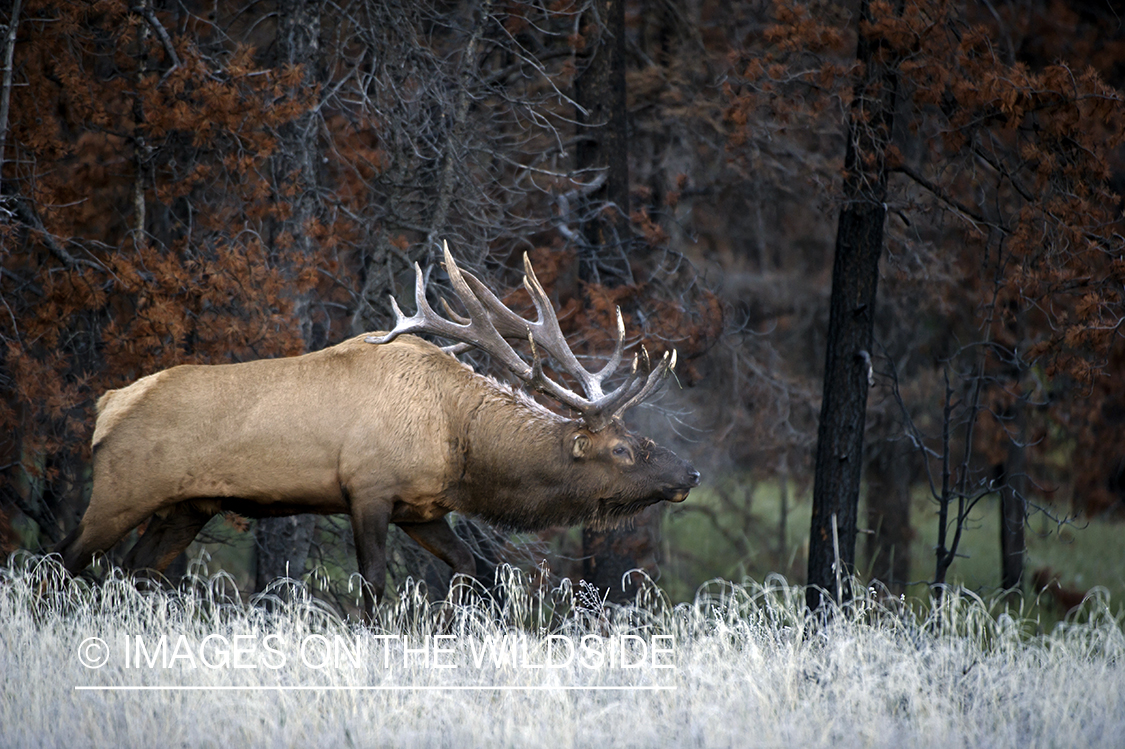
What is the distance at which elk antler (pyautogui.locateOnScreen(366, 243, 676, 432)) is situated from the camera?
262 inches

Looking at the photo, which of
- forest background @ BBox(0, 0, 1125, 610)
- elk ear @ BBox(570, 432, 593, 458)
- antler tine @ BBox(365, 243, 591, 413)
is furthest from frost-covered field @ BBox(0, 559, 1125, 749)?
forest background @ BBox(0, 0, 1125, 610)

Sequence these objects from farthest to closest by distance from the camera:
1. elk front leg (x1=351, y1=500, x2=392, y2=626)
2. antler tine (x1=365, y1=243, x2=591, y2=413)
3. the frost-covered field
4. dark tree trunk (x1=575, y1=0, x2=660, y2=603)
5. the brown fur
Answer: dark tree trunk (x1=575, y1=0, x2=660, y2=603) → antler tine (x1=365, y1=243, x2=591, y2=413) → the brown fur → elk front leg (x1=351, y1=500, x2=392, y2=626) → the frost-covered field

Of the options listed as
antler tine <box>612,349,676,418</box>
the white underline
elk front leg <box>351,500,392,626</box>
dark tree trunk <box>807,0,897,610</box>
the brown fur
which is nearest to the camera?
the white underline

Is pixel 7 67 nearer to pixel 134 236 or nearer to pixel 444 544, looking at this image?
pixel 134 236

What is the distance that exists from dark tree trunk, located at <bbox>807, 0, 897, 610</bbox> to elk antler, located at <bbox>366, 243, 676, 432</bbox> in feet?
6.09

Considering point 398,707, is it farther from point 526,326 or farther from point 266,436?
point 526,326

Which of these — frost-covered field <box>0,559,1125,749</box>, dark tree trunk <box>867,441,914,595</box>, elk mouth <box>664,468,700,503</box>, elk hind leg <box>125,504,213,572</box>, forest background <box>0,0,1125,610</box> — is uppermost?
forest background <box>0,0,1125,610</box>

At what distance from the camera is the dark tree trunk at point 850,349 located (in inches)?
314

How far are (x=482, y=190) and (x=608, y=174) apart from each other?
1651mm

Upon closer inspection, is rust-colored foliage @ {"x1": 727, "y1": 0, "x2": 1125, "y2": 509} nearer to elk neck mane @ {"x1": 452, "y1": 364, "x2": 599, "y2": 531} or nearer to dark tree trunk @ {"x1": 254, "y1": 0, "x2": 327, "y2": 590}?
elk neck mane @ {"x1": 452, "y1": 364, "x2": 599, "y2": 531}

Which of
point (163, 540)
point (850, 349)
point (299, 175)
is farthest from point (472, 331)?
point (850, 349)

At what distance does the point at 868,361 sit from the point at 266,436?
4352 millimetres

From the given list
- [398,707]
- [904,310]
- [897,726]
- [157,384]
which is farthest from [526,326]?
[904,310]

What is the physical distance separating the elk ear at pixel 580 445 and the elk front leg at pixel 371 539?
1.21 metres
